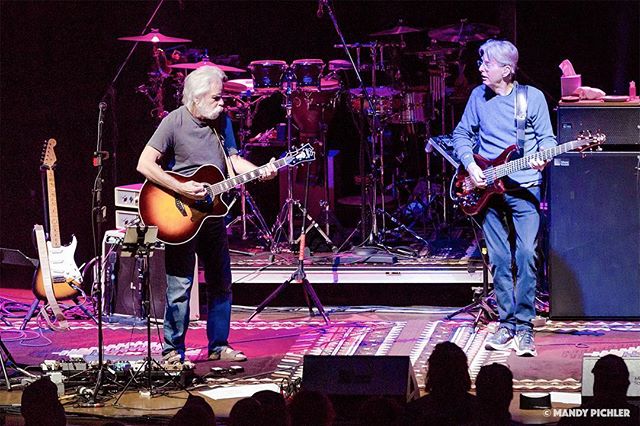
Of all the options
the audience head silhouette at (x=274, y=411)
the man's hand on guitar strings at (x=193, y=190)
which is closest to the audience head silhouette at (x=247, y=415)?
the audience head silhouette at (x=274, y=411)

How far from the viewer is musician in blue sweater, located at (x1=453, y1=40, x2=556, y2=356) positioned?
864 centimetres

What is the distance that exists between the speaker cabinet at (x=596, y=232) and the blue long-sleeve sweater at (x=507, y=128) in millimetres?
1028

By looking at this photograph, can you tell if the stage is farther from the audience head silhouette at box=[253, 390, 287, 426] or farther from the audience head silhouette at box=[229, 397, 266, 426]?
the audience head silhouette at box=[229, 397, 266, 426]

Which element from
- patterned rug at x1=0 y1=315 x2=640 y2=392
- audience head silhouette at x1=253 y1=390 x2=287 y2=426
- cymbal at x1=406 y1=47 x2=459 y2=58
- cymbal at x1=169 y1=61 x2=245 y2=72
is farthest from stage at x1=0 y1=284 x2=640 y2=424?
cymbal at x1=406 y1=47 x2=459 y2=58

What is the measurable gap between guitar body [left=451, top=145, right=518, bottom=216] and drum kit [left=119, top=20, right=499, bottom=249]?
9.41ft

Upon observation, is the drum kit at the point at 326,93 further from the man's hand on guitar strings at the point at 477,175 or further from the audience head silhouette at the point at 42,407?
the audience head silhouette at the point at 42,407

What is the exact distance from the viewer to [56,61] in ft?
40.0

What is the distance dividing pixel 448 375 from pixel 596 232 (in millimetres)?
5083

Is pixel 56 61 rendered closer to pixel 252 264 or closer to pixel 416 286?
pixel 252 264

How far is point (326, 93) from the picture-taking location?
1219 centimetres

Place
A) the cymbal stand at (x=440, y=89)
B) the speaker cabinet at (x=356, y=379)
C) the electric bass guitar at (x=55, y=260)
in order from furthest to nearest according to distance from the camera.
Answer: the cymbal stand at (x=440, y=89) → the electric bass guitar at (x=55, y=260) → the speaker cabinet at (x=356, y=379)

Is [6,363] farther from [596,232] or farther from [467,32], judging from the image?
[467,32]

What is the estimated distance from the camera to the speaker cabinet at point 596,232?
9.61 meters

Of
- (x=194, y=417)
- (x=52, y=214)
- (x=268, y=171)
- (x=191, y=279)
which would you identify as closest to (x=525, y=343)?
(x=268, y=171)
